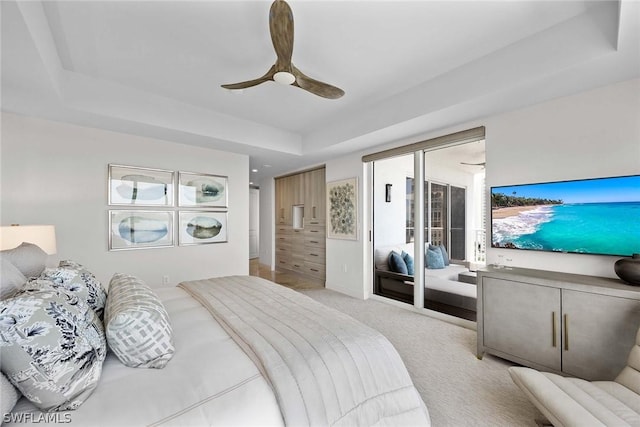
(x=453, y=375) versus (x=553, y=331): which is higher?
(x=553, y=331)

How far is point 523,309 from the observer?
7.20ft

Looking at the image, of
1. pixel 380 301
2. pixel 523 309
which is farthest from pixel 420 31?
pixel 380 301

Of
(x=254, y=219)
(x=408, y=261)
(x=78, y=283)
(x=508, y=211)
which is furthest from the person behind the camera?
(x=254, y=219)

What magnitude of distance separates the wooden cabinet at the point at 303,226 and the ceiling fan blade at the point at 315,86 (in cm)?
305

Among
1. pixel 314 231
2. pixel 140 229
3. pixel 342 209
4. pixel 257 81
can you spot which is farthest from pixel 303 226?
pixel 257 81

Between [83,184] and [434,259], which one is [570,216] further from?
[83,184]

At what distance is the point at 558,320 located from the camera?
202cm

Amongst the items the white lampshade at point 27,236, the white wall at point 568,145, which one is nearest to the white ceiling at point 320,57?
the white wall at point 568,145

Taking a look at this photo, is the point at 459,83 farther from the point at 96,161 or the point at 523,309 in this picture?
the point at 96,161

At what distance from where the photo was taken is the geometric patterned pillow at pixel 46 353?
850mm

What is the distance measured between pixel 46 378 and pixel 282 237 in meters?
5.64

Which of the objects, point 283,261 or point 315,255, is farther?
point 283,261

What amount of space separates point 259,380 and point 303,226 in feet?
15.6

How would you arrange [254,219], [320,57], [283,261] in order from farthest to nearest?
[254,219] < [283,261] < [320,57]
